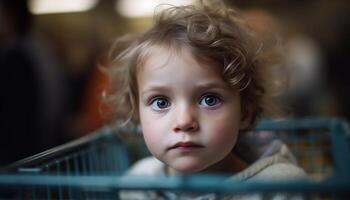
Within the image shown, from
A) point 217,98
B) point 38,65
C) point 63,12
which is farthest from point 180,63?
point 63,12

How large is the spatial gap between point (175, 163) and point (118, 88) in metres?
0.36

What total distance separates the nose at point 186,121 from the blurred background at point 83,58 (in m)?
0.44

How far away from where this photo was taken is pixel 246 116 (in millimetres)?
1034

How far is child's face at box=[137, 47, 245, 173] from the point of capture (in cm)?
85

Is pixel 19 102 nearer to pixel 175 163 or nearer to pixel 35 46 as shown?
pixel 35 46

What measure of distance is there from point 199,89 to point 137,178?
0.32 metres

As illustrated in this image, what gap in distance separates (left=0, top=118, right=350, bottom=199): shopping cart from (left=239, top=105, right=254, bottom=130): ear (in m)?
0.17

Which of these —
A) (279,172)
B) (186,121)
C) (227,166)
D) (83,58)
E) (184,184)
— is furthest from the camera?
(83,58)

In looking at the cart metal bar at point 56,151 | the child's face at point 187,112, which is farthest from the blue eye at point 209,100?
the cart metal bar at point 56,151

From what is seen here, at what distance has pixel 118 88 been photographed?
1180mm

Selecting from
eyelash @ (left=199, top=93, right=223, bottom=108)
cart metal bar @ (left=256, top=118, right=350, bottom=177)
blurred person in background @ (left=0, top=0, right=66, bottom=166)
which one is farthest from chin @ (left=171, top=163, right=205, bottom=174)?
blurred person in background @ (left=0, top=0, right=66, bottom=166)

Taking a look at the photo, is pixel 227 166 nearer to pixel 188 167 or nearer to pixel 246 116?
pixel 246 116

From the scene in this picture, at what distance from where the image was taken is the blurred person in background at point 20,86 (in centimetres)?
168

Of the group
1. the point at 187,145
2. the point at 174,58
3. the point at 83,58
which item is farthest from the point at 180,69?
the point at 83,58
